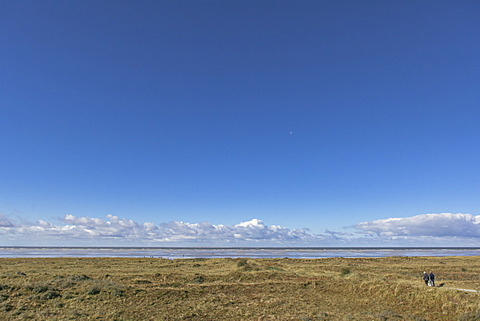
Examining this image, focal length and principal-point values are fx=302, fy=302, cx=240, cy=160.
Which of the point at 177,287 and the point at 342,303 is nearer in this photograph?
the point at 342,303

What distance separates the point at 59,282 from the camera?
3653cm

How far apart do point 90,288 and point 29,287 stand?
6785 mm

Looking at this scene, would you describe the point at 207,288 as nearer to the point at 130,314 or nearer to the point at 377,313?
the point at 130,314

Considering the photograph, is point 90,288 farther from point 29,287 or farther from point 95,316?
point 95,316

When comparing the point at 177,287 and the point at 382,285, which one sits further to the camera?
the point at 177,287

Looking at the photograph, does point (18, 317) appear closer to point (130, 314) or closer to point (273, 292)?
point (130, 314)

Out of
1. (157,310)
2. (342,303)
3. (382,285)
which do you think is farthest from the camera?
(382,285)

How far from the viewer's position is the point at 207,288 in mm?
35719

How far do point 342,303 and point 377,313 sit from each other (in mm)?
4643

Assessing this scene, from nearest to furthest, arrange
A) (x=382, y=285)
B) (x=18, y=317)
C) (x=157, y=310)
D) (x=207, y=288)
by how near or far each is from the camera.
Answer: (x=18, y=317)
(x=157, y=310)
(x=382, y=285)
(x=207, y=288)

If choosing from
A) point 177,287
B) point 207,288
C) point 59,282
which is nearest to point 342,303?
point 207,288

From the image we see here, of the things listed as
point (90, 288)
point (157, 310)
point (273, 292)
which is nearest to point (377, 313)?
point (273, 292)

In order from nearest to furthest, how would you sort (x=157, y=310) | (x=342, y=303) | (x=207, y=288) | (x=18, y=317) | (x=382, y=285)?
(x=18, y=317)
(x=157, y=310)
(x=342, y=303)
(x=382, y=285)
(x=207, y=288)

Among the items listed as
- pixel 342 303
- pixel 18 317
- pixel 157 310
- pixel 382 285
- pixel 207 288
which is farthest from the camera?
pixel 207 288
